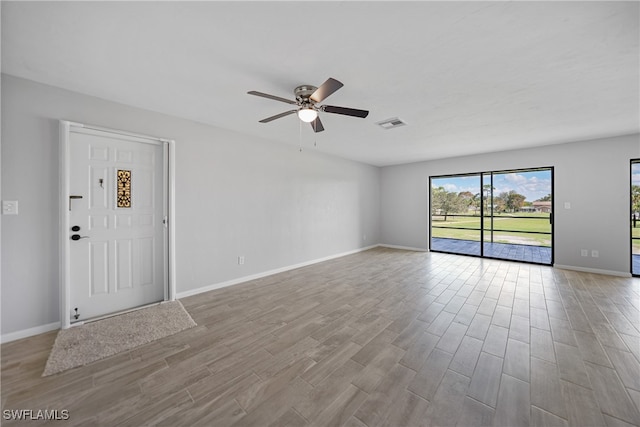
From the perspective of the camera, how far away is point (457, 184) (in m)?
7.15

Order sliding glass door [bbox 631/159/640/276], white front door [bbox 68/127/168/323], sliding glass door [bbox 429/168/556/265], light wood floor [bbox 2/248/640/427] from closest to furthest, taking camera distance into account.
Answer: light wood floor [bbox 2/248/640/427]
white front door [bbox 68/127/168/323]
sliding glass door [bbox 631/159/640/276]
sliding glass door [bbox 429/168/556/265]

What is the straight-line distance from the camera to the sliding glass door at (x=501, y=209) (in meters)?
5.75

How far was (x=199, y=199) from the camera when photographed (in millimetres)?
3533

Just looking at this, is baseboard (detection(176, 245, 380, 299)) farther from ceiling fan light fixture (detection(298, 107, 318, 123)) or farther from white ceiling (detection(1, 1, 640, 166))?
ceiling fan light fixture (detection(298, 107, 318, 123))

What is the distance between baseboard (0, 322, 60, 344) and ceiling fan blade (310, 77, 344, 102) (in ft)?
11.9

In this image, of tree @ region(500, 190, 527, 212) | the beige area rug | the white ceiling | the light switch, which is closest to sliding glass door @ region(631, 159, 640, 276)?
the white ceiling

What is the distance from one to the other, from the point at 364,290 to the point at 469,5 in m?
3.36

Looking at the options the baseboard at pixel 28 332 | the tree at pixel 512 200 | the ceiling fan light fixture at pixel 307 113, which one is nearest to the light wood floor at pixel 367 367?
the baseboard at pixel 28 332

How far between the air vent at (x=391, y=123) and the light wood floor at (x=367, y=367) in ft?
8.56

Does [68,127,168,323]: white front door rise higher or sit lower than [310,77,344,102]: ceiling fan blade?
lower

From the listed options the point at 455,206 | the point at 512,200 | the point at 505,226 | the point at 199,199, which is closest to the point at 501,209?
the point at 512,200

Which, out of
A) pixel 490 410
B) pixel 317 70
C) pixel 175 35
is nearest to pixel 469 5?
pixel 317 70

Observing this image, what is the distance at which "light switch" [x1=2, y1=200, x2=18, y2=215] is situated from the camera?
2240mm

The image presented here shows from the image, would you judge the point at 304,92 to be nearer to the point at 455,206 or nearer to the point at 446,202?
the point at 446,202
